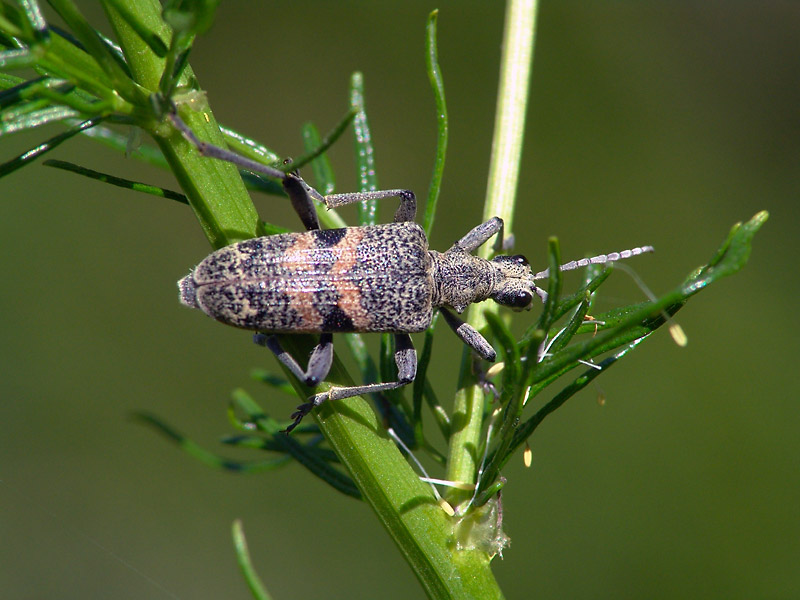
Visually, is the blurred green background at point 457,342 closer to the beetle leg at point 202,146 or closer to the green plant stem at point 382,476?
the green plant stem at point 382,476

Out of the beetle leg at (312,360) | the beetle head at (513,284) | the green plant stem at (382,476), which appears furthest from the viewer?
the beetle head at (513,284)

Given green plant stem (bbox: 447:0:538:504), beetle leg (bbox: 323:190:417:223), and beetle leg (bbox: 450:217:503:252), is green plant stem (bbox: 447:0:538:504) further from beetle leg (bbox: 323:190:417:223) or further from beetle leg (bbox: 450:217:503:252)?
beetle leg (bbox: 323:190:417:223)

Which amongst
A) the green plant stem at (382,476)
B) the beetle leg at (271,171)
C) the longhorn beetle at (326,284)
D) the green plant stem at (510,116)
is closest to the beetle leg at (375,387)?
the longhorn beetle at (326,284)

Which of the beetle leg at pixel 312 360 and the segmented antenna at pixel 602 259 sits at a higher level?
the beetle leg at pixel 312 360

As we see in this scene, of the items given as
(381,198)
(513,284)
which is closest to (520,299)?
(513,284)

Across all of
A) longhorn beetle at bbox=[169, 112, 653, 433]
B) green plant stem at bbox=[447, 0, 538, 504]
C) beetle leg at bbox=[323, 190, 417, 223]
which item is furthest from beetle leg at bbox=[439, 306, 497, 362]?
beetle leg at bbox=[323, 190, 417, 223]

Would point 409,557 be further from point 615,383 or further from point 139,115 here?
point 615,383
